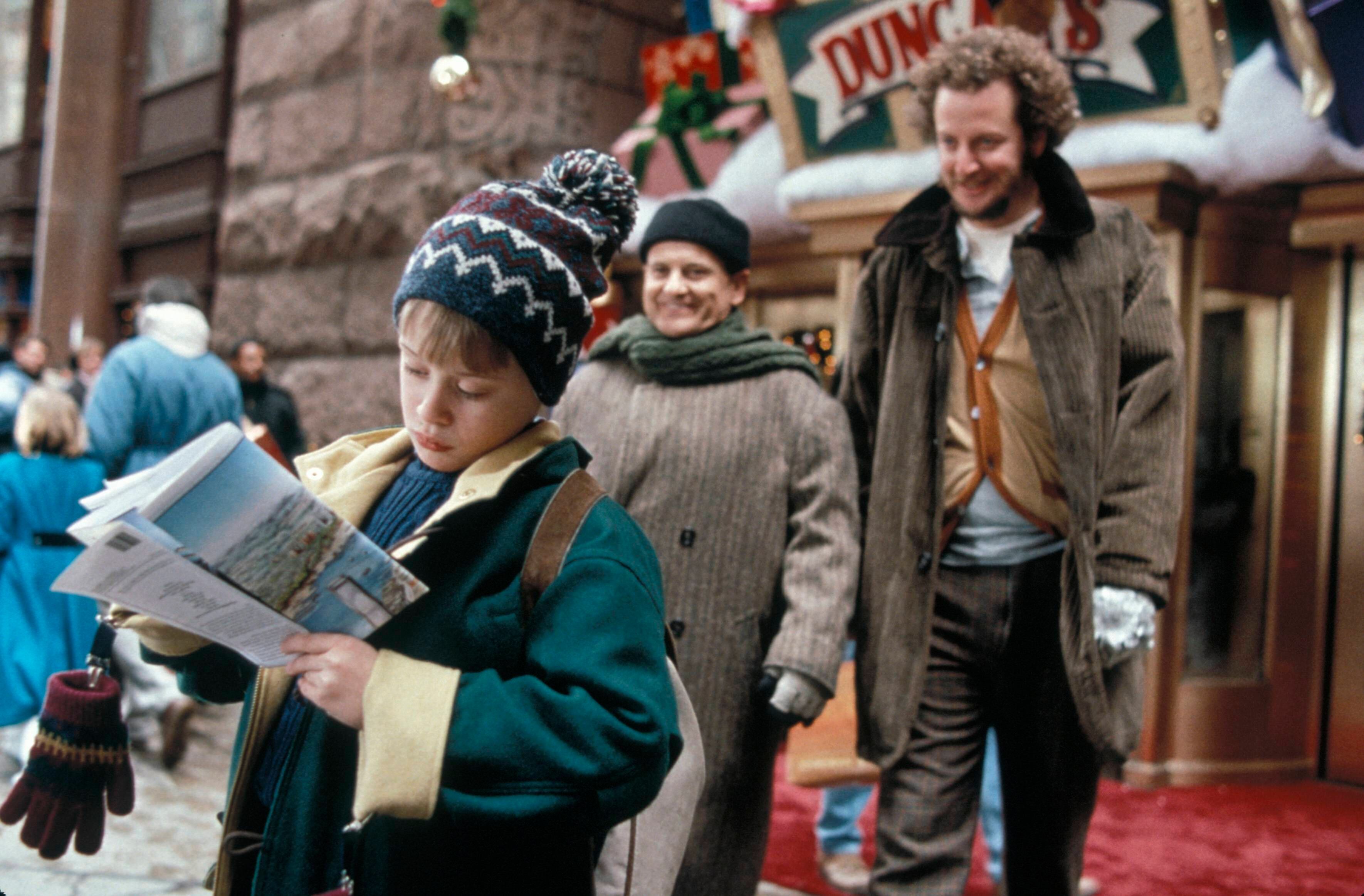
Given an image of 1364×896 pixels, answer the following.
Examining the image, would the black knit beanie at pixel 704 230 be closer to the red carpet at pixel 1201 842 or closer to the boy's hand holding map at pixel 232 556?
the boy's hand holding map at pixel 232 556

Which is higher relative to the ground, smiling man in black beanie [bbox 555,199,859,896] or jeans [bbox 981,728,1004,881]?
smiling man in black beanie [bbox 555,199,859,896]

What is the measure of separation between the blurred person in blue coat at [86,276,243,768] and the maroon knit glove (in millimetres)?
2898

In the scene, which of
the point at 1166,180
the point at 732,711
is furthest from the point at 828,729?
the point at 1166,180

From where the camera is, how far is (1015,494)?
235 centimetres

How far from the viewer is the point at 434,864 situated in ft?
3.98

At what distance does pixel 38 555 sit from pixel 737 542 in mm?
2825

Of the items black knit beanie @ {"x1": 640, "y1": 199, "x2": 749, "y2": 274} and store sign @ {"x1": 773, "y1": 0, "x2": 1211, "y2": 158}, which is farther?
store sign @ {"x1": 773, "y1": 0, "x2": 1211, "y2": 158}

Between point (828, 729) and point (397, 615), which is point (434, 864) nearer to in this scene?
point (397, 615)

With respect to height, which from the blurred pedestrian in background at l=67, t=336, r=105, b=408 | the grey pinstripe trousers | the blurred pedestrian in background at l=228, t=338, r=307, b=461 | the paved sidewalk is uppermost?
the blurred pedestrian in background at l=67, t=336, r=105, b=408

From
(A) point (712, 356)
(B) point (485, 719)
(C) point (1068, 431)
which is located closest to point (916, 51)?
(A) point (712, 356)

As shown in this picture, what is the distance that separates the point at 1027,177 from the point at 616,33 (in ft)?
12.6

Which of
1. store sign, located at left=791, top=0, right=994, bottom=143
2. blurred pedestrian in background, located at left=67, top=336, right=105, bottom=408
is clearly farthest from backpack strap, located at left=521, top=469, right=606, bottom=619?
blurred pedestrian in background, located at left=67, top=336, right=105, bottom=408

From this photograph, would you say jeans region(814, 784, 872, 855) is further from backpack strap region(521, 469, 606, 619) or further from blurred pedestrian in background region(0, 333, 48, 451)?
blurred pedestrian in background region(0, 333, 48, 451)

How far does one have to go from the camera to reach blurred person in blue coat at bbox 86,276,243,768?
4289mm
